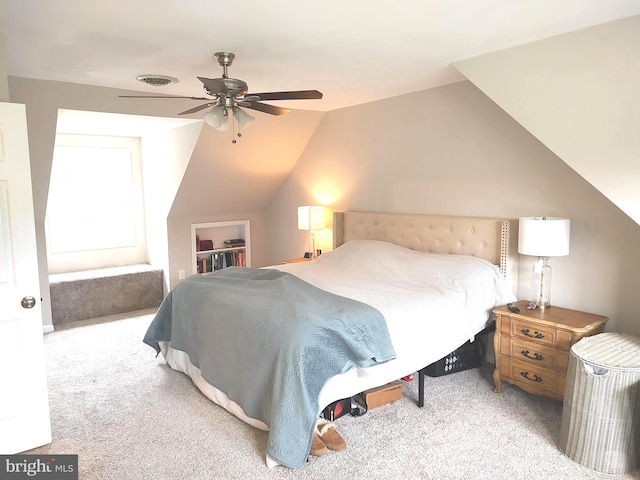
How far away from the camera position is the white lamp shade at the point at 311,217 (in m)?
5.09

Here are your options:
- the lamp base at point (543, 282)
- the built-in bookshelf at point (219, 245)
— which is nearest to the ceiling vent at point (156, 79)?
the built-in bookshelf at point (219, 245)

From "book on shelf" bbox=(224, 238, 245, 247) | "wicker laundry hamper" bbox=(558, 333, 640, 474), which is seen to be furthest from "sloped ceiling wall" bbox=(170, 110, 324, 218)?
"wicker laundry hamper" bbox=(558, 333, 640, 474)

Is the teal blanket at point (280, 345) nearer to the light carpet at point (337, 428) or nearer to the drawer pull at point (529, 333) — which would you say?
the light carpet at point (337, 428)

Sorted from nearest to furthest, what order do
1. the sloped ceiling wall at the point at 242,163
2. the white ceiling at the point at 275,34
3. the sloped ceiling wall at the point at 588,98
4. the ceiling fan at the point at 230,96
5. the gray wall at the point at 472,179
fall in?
the white ceiling at the point at 275,34, the sloped ceiling wall at the point at 588,98, the ceiling fan at the point at 230,96, the gray wall at the point at 472,179, the sloped ceiling wall at the point at 242,163

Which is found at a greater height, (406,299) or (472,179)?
(472,179)

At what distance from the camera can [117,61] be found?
303 cm

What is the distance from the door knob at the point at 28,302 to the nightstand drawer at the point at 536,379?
300cm

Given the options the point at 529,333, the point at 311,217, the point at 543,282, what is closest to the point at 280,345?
the point at 529,333

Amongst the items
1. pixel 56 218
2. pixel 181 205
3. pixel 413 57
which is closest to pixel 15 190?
pixel 413 57

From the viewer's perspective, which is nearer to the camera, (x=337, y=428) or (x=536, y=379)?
(x=337, y=428)

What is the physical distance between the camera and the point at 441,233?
13.0 ft

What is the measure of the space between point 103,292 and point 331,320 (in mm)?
3640

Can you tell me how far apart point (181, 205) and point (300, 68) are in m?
2.71

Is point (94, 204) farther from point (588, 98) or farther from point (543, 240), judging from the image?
point (588, 98)
